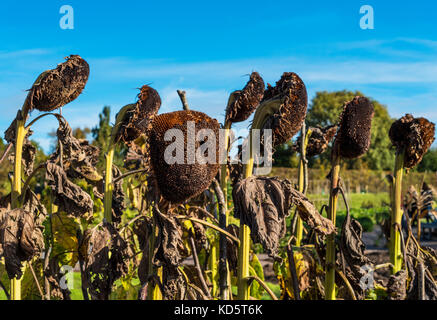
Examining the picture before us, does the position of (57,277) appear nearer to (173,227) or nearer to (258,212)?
(173,227)

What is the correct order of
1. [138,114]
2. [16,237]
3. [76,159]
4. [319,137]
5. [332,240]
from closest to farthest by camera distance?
1. [16,237]
2. [138,114]
3. [332,240]
4. [76,159]
5. [319,137]

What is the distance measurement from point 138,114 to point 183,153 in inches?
28.1

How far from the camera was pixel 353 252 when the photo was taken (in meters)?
2.72

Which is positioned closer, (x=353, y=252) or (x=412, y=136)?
(x=353, y=252)

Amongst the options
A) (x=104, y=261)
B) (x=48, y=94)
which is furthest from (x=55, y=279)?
(x=48, y=94)

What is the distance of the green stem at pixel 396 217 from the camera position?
3.04 meters

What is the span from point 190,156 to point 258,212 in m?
0.35

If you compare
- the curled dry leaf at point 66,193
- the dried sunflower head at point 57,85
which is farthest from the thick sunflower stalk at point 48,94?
the curled dry leaf at point 66,193

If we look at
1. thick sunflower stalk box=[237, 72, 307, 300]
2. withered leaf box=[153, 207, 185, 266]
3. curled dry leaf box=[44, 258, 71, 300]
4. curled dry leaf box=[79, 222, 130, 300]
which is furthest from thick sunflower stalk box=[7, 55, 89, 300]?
thick sunflower stalk box=[237, 72, 307, 300]

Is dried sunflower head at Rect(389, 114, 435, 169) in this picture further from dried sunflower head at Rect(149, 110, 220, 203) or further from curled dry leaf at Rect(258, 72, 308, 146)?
dried sunflower head at Rect(149, 110, 220, 203)

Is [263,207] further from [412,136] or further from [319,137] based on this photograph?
[319,137]

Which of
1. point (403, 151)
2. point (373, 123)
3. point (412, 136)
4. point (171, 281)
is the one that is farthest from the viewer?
point (373, 123)

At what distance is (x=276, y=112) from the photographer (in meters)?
2.05

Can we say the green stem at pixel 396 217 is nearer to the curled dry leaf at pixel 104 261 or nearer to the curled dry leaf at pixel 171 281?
the curled dry leaf at pixel 171 281
